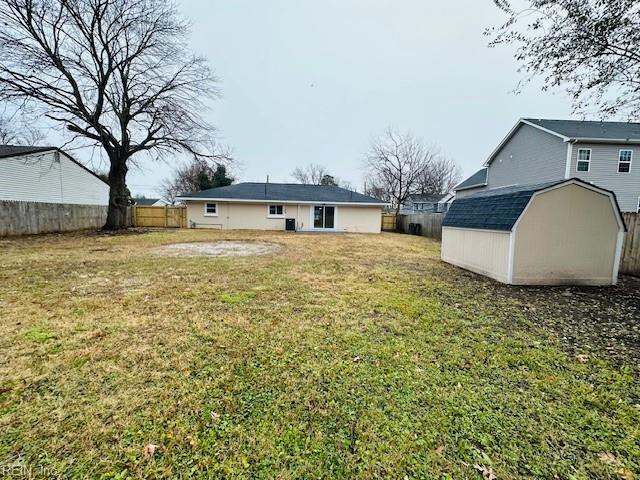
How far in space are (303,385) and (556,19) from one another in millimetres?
7308

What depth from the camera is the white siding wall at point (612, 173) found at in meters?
14.8

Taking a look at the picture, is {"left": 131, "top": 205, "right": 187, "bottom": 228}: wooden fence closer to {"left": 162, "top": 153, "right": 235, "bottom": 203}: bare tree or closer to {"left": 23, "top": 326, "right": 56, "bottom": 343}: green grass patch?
{"left": 162, "top": 153, "right": 235, "bottom": 203}: bare tree

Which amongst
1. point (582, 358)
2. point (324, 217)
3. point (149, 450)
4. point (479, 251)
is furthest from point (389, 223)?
point (149, 450)

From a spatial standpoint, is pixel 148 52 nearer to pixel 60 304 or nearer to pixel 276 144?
pixel 60 304

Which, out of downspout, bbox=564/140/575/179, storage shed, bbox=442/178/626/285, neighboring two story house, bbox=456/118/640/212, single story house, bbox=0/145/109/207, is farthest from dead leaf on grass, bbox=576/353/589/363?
single story house, bbox=0/145/109/207

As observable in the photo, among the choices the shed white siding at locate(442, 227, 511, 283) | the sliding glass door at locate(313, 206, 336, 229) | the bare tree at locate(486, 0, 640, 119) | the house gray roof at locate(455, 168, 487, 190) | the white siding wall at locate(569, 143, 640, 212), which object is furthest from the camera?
the house gray roof at locate(455, 168, 487, 190)

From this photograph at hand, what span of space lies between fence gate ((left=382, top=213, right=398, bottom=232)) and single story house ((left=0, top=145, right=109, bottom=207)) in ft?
70.8

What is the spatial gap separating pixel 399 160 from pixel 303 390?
32.0 m

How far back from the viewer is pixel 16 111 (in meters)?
12.9

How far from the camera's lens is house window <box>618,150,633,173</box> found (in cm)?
1496

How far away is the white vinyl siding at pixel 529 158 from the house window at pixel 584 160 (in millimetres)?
845

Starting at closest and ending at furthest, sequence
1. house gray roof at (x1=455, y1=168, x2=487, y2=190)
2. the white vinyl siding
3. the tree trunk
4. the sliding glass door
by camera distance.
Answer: the white vinyl siding
the tree trunk
the sliding glass door
house gray roof at (x1=455, y1=168, x2=487, y2=190)

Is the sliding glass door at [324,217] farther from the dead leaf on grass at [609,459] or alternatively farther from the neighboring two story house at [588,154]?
the dead leaf on grass at [609,459]

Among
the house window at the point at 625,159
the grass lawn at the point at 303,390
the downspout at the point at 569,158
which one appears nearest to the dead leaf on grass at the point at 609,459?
the grass lawn at the point at 303,390
